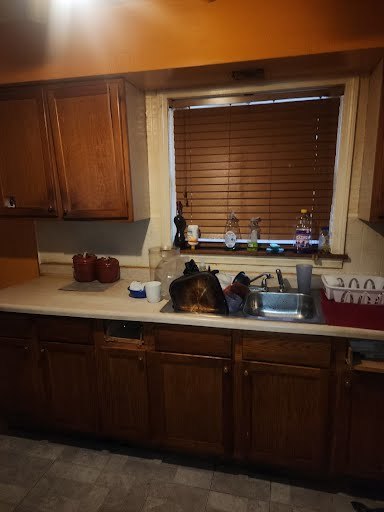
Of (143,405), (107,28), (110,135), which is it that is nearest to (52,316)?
(143,405)

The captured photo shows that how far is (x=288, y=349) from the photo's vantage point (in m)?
1.47

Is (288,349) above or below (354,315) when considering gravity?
below

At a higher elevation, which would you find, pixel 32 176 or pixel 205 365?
pixel 32 176

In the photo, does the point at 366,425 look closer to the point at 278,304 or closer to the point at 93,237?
the point at 278,304

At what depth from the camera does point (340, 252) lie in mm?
1899

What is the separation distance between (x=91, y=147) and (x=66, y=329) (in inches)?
40.9

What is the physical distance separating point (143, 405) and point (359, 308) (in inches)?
Result: 48.9

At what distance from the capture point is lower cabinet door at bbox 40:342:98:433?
1.75 meters

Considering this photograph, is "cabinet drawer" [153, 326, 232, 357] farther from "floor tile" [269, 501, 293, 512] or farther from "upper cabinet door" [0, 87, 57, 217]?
"upper cabinet door" [0, 87, 57, 217]

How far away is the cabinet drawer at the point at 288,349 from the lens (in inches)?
56.7

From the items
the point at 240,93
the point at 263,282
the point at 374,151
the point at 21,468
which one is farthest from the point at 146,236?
the point at 21,468

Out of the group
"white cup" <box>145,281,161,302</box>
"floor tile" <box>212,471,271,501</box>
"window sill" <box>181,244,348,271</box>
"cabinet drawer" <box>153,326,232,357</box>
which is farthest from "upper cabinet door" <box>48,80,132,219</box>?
"floor tile" <box>212,471,271,501</box>

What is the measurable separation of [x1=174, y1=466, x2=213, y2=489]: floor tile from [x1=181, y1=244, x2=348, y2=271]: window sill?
1.18 metres

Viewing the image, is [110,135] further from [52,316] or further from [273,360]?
[273,360]
